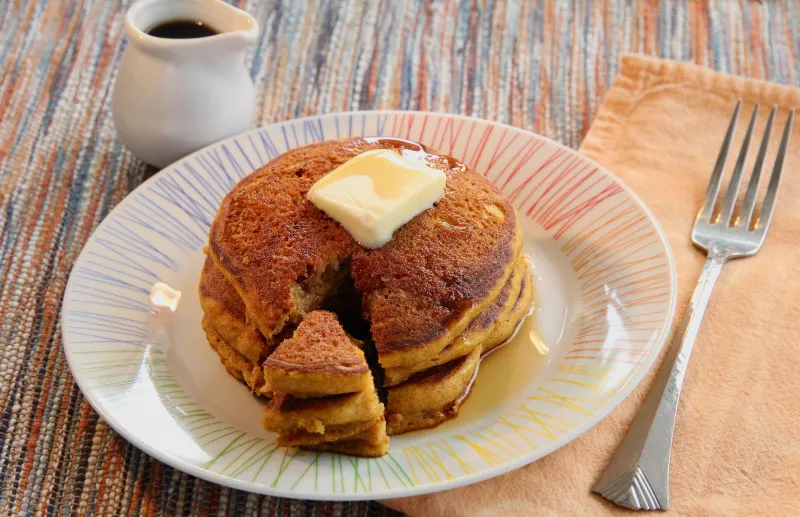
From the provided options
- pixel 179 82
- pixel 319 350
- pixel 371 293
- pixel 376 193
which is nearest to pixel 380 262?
pixel 371 293

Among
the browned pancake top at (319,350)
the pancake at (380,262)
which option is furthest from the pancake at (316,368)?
the pancake at (380,262)

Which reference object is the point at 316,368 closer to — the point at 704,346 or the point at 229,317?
the point at 229,317

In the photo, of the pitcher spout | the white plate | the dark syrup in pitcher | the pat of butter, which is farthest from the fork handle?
the dark syrup in pitcher

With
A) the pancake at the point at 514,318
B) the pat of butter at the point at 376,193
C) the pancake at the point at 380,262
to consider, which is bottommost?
the pancake at the point at 514,318

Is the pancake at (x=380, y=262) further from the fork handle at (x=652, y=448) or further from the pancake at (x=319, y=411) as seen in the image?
the fork handle at (x=652, y=448)

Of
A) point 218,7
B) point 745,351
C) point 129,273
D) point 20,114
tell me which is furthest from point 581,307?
point 20,114

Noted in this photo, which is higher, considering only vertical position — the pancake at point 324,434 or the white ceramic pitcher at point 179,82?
the white ceramic pitcher at point 179,82
